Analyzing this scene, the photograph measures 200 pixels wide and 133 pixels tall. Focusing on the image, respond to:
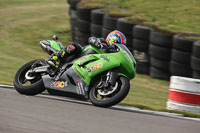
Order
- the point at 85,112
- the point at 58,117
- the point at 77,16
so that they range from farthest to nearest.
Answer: the point at 77,16
the point at 85,112
the point at 58,117

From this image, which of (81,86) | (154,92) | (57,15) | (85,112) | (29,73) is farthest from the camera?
(57,15)

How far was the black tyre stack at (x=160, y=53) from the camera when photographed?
987cm

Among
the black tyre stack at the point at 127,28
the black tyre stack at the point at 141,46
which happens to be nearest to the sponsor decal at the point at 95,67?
the black tyre stack at the point at 141,46

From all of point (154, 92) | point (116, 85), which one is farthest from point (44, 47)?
point (154, 92)

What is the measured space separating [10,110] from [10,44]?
867cm

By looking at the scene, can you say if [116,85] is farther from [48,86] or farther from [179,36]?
[179,36]

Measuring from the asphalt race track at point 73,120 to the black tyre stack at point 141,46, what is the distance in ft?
15.7

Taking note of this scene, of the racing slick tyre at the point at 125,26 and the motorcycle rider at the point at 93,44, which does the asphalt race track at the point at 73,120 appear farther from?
the racing slick tyre at the point at 125,26

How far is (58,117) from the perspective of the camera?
5273mm

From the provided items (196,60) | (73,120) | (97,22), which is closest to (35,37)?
(97,22)

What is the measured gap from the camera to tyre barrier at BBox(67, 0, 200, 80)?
9.30 meters

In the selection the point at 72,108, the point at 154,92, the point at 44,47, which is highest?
the point at 44,47

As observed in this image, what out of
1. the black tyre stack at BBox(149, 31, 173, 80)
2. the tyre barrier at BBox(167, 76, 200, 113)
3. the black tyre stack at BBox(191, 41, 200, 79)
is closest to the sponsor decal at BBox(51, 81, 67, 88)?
the tyre barrier at BBox(167, 76, 200, 113)

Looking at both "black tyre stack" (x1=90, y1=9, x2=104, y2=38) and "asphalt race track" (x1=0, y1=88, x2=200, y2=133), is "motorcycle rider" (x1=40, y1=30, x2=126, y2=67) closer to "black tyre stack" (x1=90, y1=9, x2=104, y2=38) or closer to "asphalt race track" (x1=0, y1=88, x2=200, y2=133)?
"asphalt race track" (x1=0, y1=88, x2=200, y2=133)
